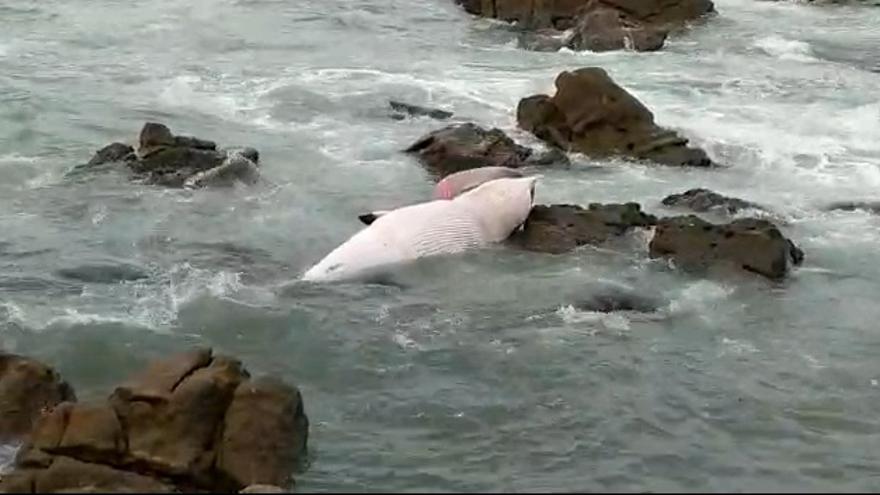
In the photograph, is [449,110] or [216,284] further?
[449,110]

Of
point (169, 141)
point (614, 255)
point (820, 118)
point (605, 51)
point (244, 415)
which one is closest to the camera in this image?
point (244, 415)

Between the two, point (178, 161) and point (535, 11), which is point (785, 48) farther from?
point (178, 161)

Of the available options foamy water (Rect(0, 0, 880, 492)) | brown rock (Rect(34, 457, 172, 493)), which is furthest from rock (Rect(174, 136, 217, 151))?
brown rock (Rect(34, 457, 172, 493))

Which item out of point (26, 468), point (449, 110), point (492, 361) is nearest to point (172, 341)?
point (492, 361)

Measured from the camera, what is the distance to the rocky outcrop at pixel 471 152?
1950 cm

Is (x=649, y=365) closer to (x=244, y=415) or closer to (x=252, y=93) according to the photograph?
(x=244, y=415)

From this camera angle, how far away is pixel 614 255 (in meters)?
16.1

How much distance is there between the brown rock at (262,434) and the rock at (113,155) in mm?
9655

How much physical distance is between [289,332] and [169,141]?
6.49 meters

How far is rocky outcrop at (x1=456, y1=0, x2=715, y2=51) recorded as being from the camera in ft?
93.8

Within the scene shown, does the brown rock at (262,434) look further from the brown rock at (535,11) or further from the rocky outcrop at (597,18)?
the brown rock at (535,11)

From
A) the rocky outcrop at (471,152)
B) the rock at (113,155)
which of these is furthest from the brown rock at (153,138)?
the rocky outcrop at (471,152)

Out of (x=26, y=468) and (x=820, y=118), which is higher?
(x=26, y=468)

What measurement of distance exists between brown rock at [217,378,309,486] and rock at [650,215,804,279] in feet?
21.3
